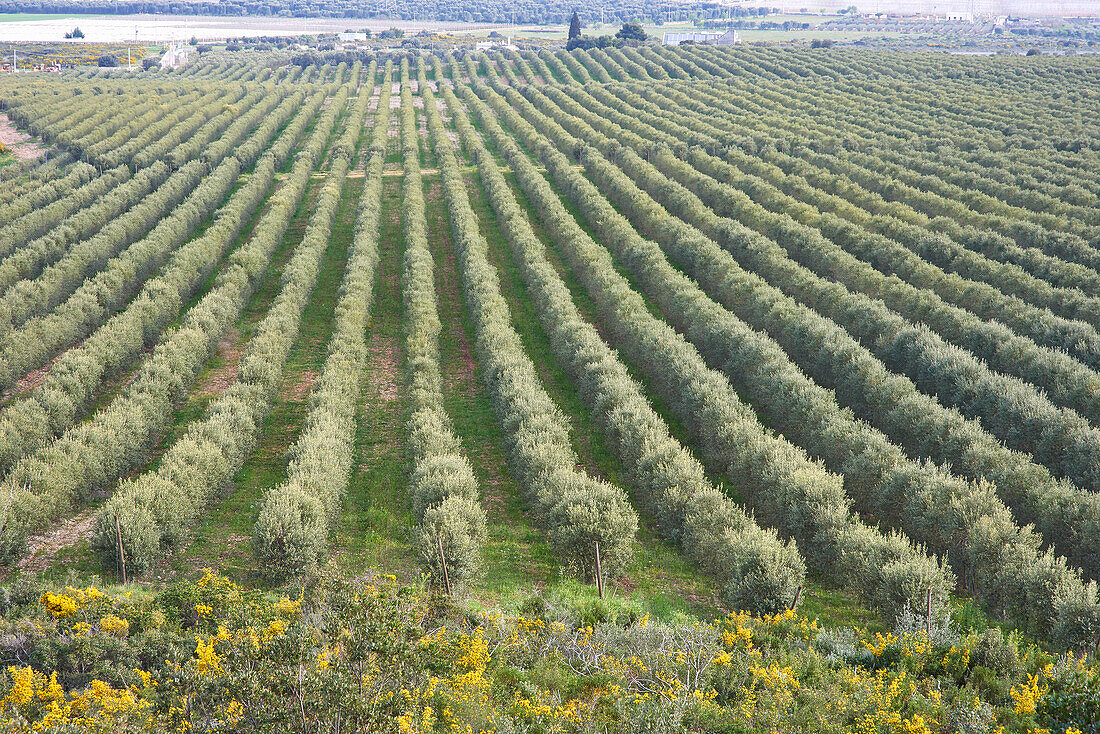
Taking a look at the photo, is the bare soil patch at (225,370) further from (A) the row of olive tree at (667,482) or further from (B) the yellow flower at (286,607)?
(B) the yellow flower at (286,607)

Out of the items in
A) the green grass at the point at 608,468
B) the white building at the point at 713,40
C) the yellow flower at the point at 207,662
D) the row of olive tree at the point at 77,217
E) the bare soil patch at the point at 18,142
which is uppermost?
the white building at the point at 713,40

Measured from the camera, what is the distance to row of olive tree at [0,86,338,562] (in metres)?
25.8

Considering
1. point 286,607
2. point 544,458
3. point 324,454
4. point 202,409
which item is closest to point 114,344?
point 202,409

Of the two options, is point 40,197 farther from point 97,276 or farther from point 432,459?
point 432,459

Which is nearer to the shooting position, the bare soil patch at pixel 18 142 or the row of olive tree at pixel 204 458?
the row of olive tree at pixel 204 458

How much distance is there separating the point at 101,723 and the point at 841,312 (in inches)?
1539

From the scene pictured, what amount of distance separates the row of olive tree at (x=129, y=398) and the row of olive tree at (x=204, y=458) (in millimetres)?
1570

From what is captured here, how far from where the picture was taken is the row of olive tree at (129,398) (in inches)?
1016

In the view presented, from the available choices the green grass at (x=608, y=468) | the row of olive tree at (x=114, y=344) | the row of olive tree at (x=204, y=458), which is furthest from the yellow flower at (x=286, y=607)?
the row of olive tree at (x=114, y=344)

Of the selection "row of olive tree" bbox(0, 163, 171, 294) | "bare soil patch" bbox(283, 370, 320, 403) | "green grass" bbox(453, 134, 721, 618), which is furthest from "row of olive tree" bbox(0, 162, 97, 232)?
"green grass" bbox(453, 134, 721, 618)

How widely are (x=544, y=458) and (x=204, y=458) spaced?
13629 mm

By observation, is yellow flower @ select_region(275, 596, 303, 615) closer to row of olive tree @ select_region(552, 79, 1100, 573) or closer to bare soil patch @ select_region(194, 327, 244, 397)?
bare soil patch @ select_region(194, 327, 244, 397)

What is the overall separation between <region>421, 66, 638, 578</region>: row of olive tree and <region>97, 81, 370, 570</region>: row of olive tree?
11311 millimetres

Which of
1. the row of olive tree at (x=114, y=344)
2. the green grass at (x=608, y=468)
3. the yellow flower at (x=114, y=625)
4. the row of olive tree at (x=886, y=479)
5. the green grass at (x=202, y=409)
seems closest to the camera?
the yellow flower at (x=114, y=625)
